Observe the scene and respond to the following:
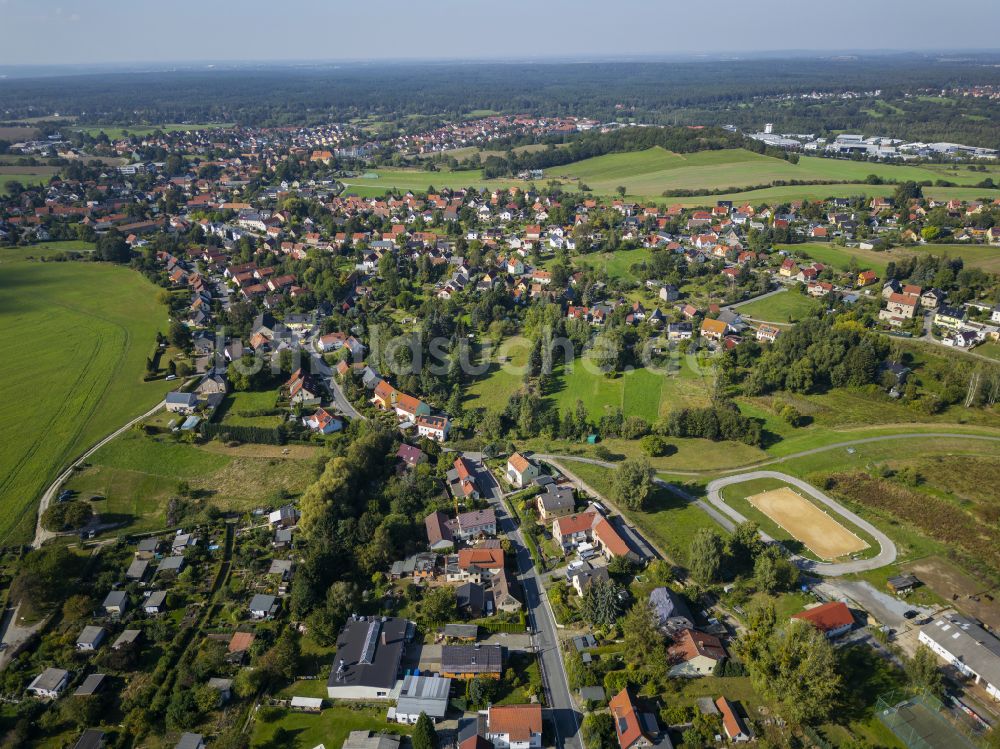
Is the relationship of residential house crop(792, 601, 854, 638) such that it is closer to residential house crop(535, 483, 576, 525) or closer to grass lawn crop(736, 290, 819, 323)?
residential house crop(535, 483, 576, 525)

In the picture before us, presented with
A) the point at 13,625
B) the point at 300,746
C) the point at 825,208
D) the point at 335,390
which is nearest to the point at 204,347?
the point at 335,390

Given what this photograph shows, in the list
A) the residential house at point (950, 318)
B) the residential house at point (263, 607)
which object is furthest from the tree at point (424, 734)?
the residential house at point (950, 318)

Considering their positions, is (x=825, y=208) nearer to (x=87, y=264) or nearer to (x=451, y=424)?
(x=451, y=424)

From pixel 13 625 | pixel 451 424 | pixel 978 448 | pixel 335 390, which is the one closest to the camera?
pixel 13 625

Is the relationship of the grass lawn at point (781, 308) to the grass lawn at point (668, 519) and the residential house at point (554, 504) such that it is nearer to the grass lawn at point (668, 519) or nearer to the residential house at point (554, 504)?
the grass lawn at point (668, 519)

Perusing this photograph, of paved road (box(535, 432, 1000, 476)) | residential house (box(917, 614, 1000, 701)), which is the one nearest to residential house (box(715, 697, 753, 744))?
residential house (box(917, 614, 1000, 701))

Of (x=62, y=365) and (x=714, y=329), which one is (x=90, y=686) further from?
(x=714, y=329)

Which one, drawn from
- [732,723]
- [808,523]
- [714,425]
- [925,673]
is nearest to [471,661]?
[732,723]
